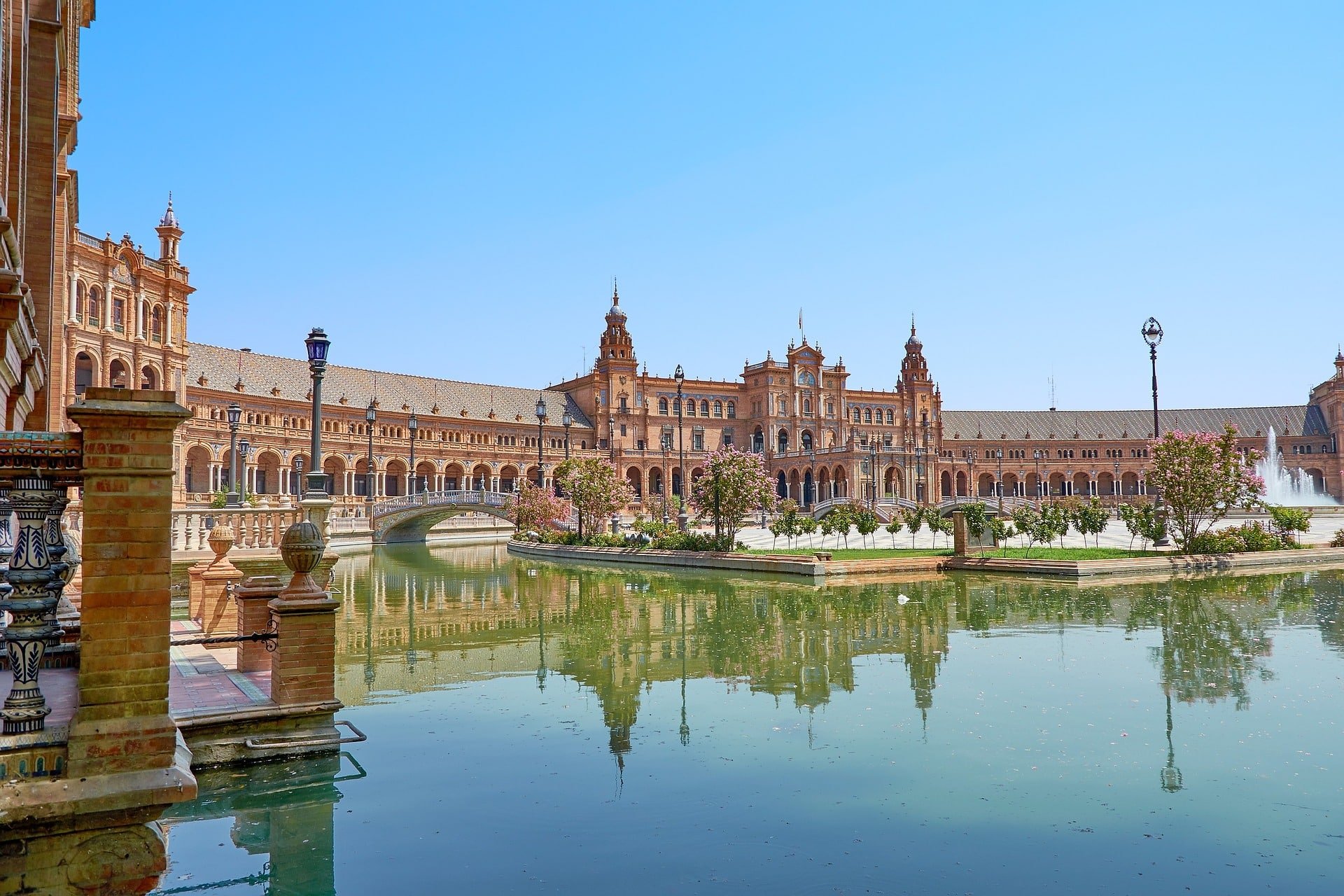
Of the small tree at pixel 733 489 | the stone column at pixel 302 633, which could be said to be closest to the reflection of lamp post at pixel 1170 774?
the stone column at pixel 302 633

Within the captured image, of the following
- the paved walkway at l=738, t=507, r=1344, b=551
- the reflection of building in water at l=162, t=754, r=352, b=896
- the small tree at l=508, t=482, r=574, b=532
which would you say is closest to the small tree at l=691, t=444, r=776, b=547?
the paved walkway at l=738, t=507, r=1344, b=551

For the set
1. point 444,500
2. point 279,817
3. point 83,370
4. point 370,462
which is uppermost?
point 83,370

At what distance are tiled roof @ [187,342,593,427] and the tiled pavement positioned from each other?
188 ft

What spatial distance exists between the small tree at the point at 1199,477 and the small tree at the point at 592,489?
80.3ft

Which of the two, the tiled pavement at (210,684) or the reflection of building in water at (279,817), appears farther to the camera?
the tiled pavement at (210,684)

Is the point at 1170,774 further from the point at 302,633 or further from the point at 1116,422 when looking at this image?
the point at 1116,422

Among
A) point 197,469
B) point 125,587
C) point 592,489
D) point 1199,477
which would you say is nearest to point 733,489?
point 592,489

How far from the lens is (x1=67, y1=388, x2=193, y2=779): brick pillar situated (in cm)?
458

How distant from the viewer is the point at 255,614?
10883 mm

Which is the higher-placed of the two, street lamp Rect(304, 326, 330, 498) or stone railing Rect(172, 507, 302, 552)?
street lamp Rect(304, 326, 330, 498)

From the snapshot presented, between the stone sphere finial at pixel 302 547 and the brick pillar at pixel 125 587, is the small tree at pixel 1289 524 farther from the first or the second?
the brick pillar at pixel 125 587

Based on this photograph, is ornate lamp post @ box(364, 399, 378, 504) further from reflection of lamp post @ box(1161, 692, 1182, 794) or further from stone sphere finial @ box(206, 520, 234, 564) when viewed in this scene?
reflection of lamp post @ box(1161, 692, 1182, 794)

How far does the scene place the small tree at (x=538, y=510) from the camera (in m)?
51.0

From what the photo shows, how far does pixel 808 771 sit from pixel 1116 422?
110068mm
